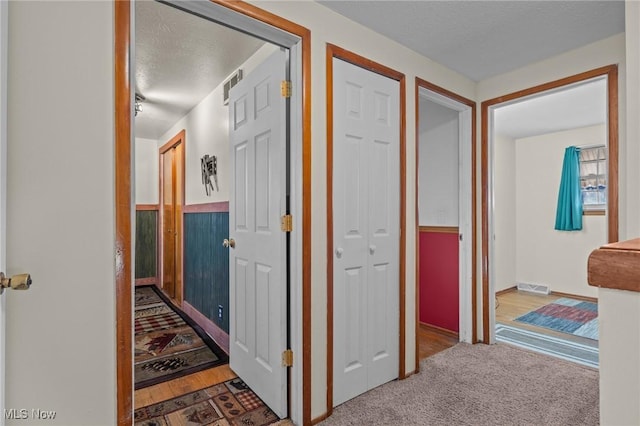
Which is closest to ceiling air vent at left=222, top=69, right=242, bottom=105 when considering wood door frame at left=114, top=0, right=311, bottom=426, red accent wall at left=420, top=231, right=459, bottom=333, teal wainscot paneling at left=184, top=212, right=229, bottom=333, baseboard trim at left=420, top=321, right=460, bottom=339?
teal wainscot paneling at left=184, top=212, right=229, bottom=333

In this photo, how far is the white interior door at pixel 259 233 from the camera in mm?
1930

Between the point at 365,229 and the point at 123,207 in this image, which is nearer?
the point at 123,207

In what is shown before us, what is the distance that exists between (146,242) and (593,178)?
667cm

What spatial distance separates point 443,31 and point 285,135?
127 centimetres

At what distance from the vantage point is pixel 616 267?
1.86 ft

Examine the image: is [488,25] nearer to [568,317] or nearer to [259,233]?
[259,233]

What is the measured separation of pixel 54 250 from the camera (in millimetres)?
1200

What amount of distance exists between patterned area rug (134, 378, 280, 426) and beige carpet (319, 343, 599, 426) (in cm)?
41

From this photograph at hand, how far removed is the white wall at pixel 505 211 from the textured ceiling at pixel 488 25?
2.65m

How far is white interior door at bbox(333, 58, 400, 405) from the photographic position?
203 centimetres

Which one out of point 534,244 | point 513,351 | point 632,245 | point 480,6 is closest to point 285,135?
point 480,6

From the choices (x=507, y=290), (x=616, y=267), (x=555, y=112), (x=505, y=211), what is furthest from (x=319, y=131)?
(x=507, y=290)

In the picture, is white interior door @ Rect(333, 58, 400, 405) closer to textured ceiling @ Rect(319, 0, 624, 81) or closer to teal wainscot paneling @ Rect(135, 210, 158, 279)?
textured ceiling @ Rect(319, 0, 624, 81)

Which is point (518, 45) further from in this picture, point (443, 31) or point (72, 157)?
point (72, 157)
